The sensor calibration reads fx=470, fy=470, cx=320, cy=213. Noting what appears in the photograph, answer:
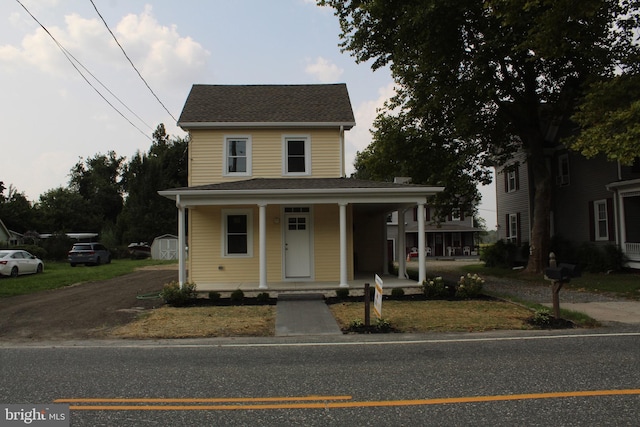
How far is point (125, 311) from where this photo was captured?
38.7 ft

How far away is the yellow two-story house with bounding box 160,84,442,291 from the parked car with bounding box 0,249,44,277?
1246 cm

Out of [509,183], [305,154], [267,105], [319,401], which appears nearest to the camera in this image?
[319,401]

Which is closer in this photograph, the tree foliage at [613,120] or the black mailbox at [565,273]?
the black mailbox at [565,273]

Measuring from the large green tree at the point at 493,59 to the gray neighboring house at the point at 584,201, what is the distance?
118 inches

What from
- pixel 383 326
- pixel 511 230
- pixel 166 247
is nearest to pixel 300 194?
pixel 383 326

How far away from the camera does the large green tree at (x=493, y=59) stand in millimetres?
16250

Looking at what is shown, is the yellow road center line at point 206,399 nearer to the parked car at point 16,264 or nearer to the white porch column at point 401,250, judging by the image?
the white porch column at point 401,250

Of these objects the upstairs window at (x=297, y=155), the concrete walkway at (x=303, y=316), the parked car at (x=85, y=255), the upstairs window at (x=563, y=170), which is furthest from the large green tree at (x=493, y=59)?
the parked car at (x=85, y=255)

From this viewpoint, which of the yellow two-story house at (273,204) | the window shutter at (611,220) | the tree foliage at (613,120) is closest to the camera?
the tree foliage at (613,120)

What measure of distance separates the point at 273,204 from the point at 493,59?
11182mm

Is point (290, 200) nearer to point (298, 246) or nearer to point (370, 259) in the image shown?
point (298, 246)

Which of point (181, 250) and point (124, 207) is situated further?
point (124, 207)

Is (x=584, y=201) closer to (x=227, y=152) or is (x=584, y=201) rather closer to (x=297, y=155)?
(x=297, y=155)

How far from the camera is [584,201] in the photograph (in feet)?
75.6
